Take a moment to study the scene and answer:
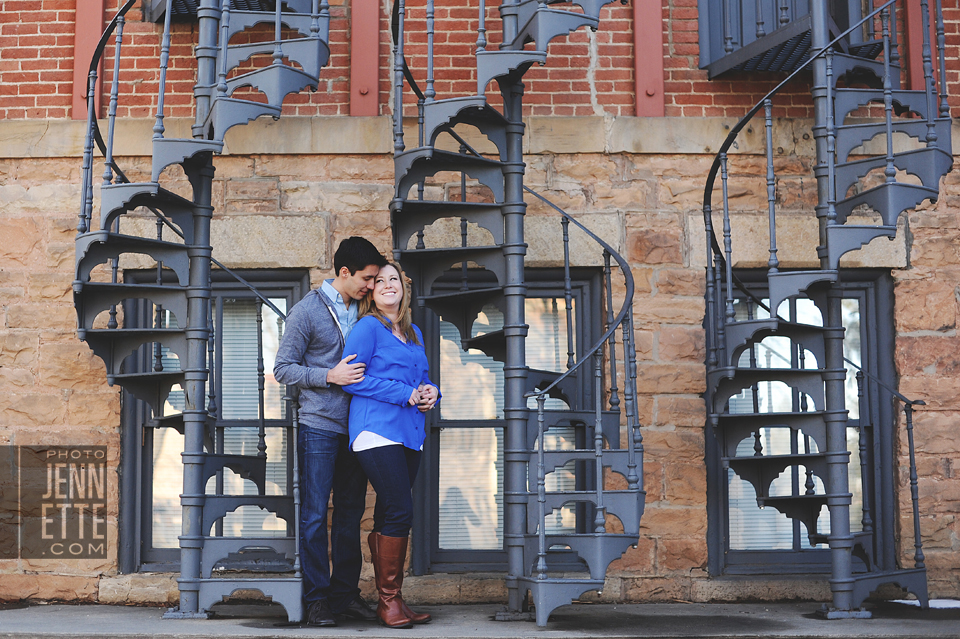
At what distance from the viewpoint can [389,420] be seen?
4484 millimetres

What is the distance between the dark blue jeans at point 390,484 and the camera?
14.6 feet

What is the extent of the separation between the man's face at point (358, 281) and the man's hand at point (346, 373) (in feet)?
1.23

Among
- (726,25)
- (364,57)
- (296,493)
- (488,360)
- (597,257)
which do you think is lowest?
(296,493)

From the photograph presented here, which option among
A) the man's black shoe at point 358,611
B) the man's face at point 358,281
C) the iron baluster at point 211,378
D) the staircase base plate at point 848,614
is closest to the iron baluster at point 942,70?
the staircase base plate at point 848,614

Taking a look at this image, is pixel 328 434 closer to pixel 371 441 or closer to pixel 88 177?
pixel 371 441

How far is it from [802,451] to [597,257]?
1.72 m

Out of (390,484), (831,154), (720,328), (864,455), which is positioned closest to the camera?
(390,484)

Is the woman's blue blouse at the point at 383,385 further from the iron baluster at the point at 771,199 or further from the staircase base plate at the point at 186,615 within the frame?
the iron baluster at the point at 771,199

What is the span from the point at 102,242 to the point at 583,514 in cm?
305

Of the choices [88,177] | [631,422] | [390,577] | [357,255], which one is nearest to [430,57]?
[357,255]

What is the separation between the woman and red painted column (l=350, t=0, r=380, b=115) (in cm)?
162

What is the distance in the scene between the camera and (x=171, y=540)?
18.7ft

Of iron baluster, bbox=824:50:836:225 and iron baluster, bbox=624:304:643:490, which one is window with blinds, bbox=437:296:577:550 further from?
iron baluster, bbox=824:50:836:225

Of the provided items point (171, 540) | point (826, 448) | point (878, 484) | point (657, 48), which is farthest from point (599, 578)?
point (657, 48)
